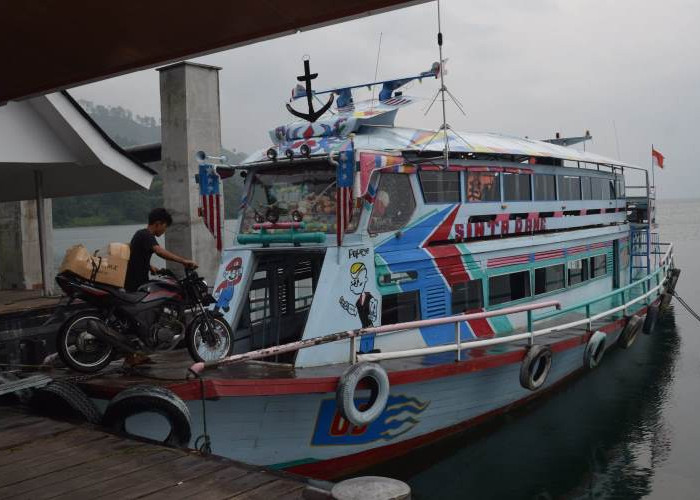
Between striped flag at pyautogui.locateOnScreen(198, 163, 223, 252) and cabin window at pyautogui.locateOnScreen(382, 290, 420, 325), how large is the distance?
2380mm

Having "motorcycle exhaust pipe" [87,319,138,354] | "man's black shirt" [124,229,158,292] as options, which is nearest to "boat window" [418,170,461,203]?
"man's black shirt" [124,229,158,292]

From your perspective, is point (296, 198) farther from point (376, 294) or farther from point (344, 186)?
point (376, 294)

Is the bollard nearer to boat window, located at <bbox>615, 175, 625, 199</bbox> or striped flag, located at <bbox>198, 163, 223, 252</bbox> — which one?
striped flag, located at <bbox>198, 163, 223, 252</bbox>

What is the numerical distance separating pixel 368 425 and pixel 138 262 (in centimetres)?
318

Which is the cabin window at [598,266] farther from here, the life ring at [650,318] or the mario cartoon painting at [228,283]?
the mario cartoon painting at [228,283]

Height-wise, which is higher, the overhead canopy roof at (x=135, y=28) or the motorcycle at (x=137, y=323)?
the overhead canopy roof at (x=135, y=28)

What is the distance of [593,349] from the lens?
1068 centimetres

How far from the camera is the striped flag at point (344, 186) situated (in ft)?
24.9

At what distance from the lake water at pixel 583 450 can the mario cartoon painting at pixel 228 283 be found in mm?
2796

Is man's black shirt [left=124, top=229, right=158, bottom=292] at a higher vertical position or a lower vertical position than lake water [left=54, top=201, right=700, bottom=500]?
higher


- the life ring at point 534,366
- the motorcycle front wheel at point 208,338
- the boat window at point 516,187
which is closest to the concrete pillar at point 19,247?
the motorcycle front wheel at point 208,338

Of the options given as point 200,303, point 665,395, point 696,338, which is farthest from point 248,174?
point 696,338

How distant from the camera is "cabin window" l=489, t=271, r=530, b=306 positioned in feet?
32.8

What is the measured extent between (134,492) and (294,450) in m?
3.10
